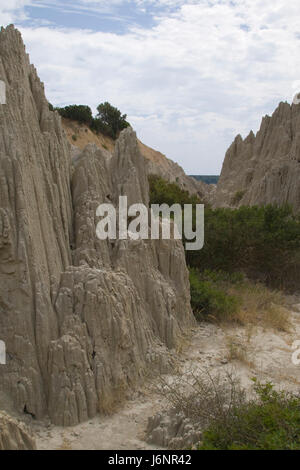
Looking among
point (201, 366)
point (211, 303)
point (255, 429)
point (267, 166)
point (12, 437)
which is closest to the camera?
point (12, 437)

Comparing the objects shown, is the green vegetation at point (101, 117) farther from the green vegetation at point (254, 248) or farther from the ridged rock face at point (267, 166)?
the green vegetation at point (254, 248)

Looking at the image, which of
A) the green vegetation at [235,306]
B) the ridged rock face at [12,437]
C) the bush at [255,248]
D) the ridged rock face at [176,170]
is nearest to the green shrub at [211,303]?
the green vegetation at [235,306]

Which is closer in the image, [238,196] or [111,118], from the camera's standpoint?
[238,196]

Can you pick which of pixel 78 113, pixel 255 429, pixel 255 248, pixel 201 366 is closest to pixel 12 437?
pixel 255 429

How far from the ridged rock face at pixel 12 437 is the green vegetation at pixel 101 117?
38377mm

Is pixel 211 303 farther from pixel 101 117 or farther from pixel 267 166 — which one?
pixel 101 117

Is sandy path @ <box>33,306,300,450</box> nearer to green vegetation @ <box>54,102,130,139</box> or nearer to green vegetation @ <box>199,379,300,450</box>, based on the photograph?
green vegetation @ <box>199,379,300,450</box>

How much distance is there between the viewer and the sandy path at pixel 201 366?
6297 mm

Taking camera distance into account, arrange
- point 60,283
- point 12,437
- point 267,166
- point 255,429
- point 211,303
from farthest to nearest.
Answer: point 267,166 < point 211,303 < point 60,283 < point 255,429 < point 12,437

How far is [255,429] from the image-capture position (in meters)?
5.80

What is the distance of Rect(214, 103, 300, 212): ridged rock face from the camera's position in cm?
2881

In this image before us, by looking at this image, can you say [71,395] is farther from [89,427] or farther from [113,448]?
[113,448]

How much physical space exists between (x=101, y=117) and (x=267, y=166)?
20871 mm

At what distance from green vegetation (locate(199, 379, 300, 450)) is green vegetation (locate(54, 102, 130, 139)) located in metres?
38.1
